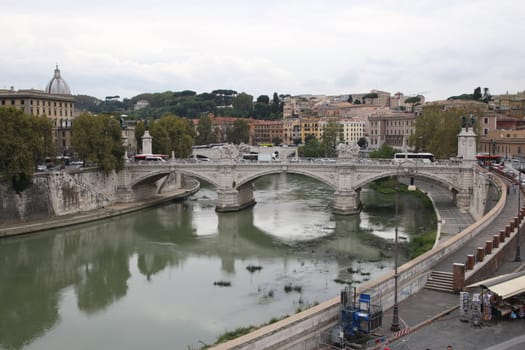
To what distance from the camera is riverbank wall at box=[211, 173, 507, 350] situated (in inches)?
412

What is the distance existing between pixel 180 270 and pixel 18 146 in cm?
1266

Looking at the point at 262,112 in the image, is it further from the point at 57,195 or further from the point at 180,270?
the point at 180,270

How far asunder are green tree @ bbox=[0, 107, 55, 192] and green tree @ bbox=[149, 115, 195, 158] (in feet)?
60.0

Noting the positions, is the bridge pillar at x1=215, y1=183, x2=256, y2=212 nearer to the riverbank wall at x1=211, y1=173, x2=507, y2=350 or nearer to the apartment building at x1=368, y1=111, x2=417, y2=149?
the riverbank wall at x1=211, y1=173, x2=507, y2=350

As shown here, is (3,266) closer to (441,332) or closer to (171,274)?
(171,274)

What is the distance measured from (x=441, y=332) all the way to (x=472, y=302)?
113cm

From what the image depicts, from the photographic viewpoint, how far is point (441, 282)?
14539 millimetres

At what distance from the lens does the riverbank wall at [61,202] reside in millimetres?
30906

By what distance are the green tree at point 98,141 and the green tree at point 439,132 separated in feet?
78.3

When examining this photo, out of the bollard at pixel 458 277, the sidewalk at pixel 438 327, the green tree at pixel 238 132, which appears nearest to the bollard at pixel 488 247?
the sidewalk at pixel 438 327

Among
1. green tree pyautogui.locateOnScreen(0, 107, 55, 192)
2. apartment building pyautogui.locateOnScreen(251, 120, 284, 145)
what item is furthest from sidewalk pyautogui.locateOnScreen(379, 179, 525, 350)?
apartment building pyautogui.locateOnScreen(251, 120, 284, 145)

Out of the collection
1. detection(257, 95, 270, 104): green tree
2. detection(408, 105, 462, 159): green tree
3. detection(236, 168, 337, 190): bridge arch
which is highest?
detection(257, 95, 270, 104): green tree

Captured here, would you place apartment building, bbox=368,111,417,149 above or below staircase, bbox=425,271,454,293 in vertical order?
above

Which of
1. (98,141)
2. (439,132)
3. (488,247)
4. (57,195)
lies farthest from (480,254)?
(439,132)
